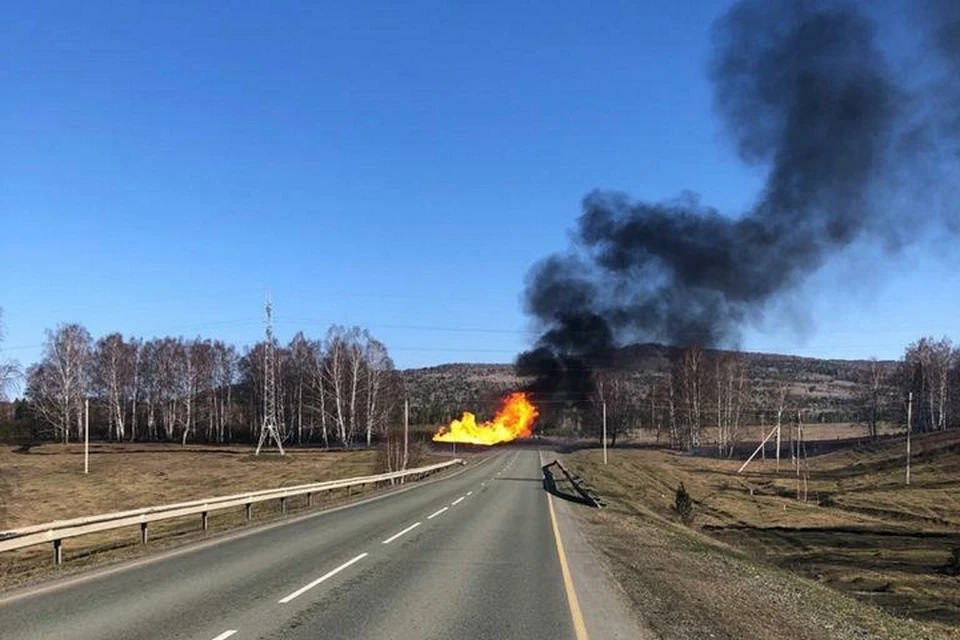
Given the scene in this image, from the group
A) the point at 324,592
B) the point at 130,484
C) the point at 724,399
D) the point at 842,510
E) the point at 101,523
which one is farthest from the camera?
the point at 724,399

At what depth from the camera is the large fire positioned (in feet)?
246

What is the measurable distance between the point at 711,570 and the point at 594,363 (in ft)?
153

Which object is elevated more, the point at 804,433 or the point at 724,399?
the point at 724,399

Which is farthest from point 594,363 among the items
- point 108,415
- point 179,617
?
point 108,415

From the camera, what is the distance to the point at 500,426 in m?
83.8

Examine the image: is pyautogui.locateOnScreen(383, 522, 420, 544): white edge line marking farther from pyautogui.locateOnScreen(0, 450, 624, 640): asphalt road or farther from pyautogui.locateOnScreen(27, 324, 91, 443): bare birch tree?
pyautogui.locateOnScreen(27, 324, 91, 443): bare birch tree

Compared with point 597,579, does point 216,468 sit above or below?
below

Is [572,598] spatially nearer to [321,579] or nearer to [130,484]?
[321,579]

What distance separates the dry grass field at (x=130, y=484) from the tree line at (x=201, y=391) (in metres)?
14.2

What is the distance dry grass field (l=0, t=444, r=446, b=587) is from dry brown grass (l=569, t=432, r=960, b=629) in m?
15.8

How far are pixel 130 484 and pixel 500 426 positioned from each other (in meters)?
39.7

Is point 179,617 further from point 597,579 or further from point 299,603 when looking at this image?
point 597,579

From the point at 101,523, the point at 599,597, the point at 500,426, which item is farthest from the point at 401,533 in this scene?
the point at 500,426

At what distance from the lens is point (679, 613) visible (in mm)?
10586
